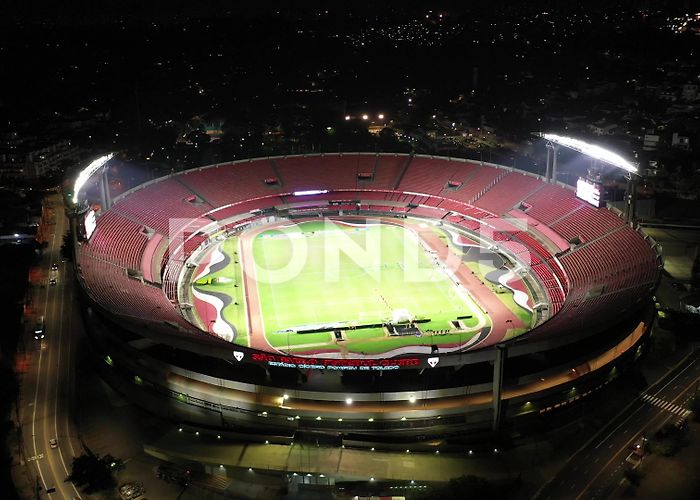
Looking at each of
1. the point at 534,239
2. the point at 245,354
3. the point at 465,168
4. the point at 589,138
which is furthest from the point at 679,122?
the point at 245,354

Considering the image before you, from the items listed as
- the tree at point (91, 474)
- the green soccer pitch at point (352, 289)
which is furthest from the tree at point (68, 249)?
the tree at point (91, 474)

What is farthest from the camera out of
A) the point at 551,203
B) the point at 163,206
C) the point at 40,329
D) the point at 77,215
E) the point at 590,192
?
the point at 163,206

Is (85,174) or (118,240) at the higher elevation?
(85,174)

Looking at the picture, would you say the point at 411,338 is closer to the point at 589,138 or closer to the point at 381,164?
the point at 381,164

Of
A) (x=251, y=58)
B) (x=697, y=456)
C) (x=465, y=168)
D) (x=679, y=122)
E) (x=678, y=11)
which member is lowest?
(x=697, y=456)

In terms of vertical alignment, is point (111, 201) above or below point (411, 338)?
above

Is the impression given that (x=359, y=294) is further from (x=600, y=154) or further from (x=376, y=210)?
(x=600, y=154)

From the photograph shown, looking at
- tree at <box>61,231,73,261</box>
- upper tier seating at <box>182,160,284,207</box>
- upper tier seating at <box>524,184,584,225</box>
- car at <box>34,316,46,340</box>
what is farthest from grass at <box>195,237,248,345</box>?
upper tier seating at <box>524,184,584,225</box>

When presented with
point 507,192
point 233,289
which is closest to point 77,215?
point 233,289
